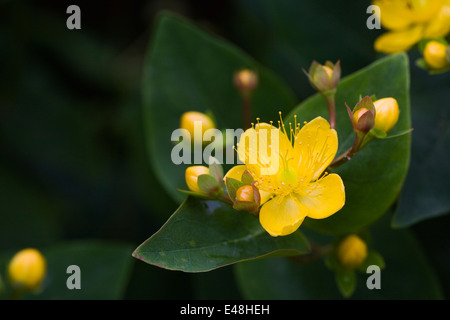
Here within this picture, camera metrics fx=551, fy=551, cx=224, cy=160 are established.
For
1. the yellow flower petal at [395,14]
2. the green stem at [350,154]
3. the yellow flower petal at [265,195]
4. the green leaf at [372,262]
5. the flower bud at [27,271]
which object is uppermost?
the yellow flower petal at [395,14]

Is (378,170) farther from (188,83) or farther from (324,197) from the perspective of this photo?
(188,83)

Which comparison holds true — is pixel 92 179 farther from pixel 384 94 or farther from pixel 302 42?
pixel 384 94

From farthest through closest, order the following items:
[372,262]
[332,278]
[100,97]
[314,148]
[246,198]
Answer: [100,97], [332,278], [372,262], [314,148], [246,198]

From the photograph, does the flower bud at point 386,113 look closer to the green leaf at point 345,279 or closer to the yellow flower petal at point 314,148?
the yellow flower petal at point 314,148

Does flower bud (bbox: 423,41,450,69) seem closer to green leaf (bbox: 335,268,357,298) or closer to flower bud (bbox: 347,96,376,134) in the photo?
flower bud (bbox: 347,96,376,134)

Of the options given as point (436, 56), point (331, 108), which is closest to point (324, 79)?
point (331, 108)

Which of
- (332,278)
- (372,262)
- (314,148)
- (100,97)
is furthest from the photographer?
(100,97)

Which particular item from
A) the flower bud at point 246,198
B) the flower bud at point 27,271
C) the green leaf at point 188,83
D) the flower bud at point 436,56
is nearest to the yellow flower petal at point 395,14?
the flower bud at point 436,56
